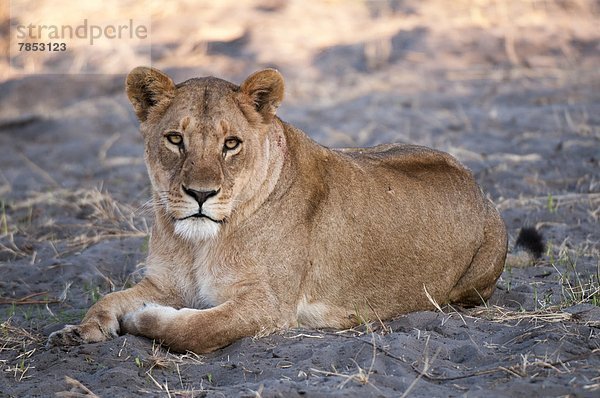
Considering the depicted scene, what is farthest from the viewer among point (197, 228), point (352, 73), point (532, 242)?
point (352, 73)

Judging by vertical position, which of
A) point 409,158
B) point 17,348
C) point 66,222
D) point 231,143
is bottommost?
point 66,222

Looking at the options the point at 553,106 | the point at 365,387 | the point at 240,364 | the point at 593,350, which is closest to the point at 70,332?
the point at 240,364

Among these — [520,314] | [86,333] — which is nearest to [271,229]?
[86,333]

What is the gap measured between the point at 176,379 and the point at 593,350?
1849 millimetres

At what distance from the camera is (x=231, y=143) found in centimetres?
510

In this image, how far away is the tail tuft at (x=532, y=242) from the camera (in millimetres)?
6455

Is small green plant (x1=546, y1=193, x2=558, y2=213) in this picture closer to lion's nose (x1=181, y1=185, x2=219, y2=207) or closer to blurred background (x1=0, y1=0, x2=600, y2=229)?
blurred background (x1=0, y1=0, x2=600, y2=229)

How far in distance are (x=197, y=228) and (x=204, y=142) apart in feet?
1.41

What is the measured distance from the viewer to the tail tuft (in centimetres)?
645

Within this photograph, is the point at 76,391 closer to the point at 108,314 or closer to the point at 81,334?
the point at 81,334

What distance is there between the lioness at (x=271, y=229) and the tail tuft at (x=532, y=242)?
1.58 feet

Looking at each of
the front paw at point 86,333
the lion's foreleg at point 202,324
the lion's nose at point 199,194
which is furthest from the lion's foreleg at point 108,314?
the lion's nose at point 199,194

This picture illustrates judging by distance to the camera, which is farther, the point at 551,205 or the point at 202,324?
the point at 551,205

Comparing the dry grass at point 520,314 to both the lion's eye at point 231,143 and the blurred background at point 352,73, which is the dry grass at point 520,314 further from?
the blurred background at point 352,73
